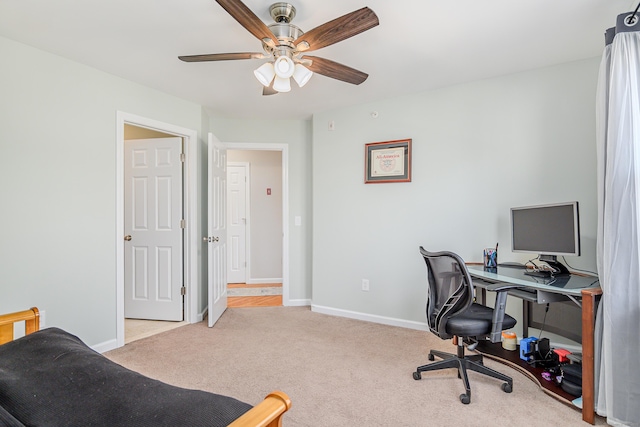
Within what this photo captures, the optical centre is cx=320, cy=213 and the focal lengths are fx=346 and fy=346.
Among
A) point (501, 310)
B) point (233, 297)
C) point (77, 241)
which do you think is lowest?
point (233, 297)

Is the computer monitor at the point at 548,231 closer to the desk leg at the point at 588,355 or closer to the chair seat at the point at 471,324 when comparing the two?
the desk leg at the point at 588,355

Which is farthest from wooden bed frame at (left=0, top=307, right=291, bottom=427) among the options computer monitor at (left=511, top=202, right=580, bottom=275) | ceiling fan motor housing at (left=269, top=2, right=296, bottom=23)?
computer monitor at (left=511, top=202, right=580, bottom=275)

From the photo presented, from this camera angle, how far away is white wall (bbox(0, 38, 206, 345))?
2.35m

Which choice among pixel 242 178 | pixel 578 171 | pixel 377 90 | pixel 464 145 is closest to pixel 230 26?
pixel 377 90

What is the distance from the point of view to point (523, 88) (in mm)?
2938

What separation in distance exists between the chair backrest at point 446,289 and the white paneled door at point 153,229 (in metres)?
2.62

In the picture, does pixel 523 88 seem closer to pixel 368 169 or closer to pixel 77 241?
pixel 368 169

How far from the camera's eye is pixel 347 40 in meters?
2.33

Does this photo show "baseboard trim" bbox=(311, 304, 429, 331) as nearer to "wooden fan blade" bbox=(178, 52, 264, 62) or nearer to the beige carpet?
the beige carpet

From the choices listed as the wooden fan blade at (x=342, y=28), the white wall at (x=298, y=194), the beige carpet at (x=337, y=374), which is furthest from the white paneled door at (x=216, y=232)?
the wooden fan blade at (x=342, y=28)

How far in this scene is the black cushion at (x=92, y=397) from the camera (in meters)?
0.96

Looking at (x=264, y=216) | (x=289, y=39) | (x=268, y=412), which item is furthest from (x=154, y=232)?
(x=268, y=412)

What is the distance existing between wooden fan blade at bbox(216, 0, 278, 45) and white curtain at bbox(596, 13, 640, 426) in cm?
188

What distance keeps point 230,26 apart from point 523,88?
2417 mm
